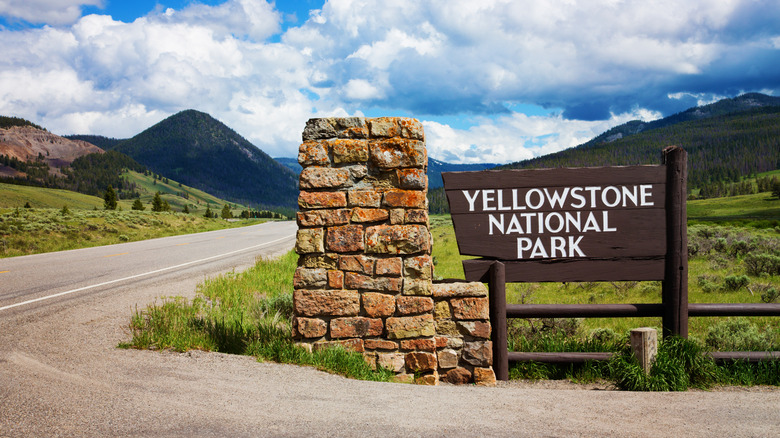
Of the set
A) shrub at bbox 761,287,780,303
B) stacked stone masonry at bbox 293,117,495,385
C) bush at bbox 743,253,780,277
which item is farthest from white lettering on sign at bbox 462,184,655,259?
bush at bbox 743,253,780,277

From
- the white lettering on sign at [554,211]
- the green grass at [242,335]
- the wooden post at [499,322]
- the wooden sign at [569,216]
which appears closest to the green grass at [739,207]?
the wooden sign at [569,216]

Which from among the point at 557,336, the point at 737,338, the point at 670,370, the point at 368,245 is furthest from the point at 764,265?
the point at 368,245

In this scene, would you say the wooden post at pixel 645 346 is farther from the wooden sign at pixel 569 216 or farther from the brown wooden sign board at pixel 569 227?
the wooden sign at pixel 569 216

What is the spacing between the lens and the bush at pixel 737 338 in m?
6.54

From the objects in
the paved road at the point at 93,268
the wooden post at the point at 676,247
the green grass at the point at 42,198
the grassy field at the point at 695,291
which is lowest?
the grassy field at the point at 695,291

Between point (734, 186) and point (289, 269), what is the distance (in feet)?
432

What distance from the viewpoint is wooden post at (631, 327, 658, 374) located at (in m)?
5.18

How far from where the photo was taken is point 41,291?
31.3ft

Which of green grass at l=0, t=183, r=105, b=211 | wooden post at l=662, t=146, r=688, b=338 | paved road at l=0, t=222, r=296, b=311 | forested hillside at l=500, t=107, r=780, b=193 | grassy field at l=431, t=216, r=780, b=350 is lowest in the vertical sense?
grassy field at l=431, t=216, r=780, b=350

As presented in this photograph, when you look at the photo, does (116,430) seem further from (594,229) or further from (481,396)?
(594,229)

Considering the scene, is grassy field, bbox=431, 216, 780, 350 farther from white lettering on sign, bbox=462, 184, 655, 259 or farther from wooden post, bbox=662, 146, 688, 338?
white lettering on sign, bbox=462, 184, 655, 259

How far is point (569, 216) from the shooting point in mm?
5645

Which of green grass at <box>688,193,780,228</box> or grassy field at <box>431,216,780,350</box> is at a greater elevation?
green grass at <box>688,193,780,228</box>

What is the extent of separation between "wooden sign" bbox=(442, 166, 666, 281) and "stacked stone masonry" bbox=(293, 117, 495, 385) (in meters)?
0.75
